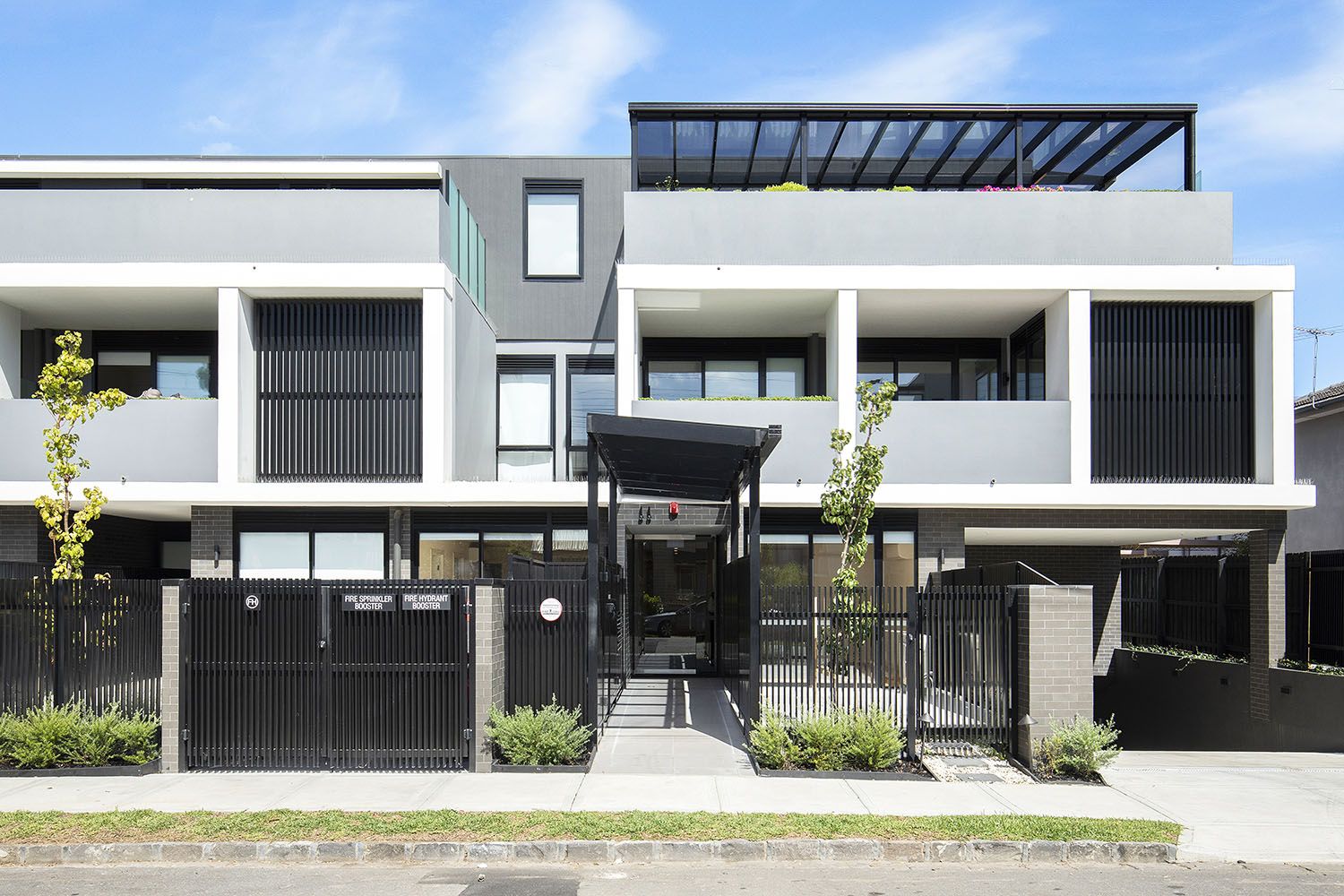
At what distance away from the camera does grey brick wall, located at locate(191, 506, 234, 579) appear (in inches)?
711

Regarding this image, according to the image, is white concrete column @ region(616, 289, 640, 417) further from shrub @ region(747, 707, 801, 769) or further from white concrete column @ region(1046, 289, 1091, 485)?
white concrete column @ region(1046, 289, 1091, 485)

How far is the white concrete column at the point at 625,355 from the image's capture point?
58.0ft

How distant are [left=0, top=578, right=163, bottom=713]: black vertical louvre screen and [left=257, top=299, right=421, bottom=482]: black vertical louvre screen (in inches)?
232

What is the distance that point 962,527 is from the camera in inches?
725

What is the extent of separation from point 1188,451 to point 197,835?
1590 centimetres

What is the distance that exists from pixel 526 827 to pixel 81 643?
632 cm

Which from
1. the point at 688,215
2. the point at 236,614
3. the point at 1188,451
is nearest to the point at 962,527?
the point at 1188,451

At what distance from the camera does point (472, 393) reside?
19.4 meters

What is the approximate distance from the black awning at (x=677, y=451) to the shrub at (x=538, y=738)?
3178 mm

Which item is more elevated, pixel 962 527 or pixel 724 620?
pixel 962 527

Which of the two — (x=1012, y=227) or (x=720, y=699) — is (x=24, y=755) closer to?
(x=720, y=699)

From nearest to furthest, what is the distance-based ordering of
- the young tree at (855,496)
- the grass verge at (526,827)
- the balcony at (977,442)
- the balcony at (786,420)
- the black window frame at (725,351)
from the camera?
the grass verge at (526,827)
the young tree at (855,496)
the balcony at (786,420)
the balcony at (977,442)
the black window frame at (725,351)

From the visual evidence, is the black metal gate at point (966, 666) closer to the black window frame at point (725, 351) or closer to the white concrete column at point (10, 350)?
the black window frame at point (725, 351)

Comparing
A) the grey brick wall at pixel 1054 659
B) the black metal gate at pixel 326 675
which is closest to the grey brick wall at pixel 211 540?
the black metal gate at pixel 326 675
